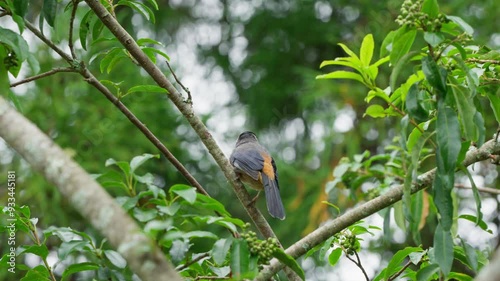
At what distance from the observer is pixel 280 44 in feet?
33.3

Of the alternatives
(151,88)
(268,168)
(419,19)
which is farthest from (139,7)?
(268,168)

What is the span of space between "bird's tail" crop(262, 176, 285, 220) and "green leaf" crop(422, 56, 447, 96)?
191 cm

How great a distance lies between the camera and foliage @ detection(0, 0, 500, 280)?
228cm

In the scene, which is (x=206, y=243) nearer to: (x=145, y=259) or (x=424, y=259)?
(x=424, y=259)

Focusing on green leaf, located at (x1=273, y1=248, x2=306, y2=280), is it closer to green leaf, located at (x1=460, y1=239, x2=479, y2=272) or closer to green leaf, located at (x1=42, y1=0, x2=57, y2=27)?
green leaf, located at (x1=460, y1=239, x2=479, y2=272)

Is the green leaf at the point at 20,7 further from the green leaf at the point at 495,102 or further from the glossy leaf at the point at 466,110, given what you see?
the green leaf at the point at 495,102

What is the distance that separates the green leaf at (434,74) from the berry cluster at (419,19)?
11 centimetres

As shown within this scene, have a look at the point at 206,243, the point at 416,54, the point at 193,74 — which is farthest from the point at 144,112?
the point at 416,54

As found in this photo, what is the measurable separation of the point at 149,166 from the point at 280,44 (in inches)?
125

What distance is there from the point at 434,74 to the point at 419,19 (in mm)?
191

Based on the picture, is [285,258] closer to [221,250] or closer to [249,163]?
[221,250]

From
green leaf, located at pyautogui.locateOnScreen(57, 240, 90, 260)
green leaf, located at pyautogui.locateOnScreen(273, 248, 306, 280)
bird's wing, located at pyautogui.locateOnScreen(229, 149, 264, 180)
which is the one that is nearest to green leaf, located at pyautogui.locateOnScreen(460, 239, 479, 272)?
green leaf, located at pyautogui.locateOnScreen(273, 248, 306, 280)

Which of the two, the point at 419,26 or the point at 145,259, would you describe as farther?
the point at 419,26

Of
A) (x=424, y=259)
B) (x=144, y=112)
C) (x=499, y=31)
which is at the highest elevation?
(x=144, y=112)
